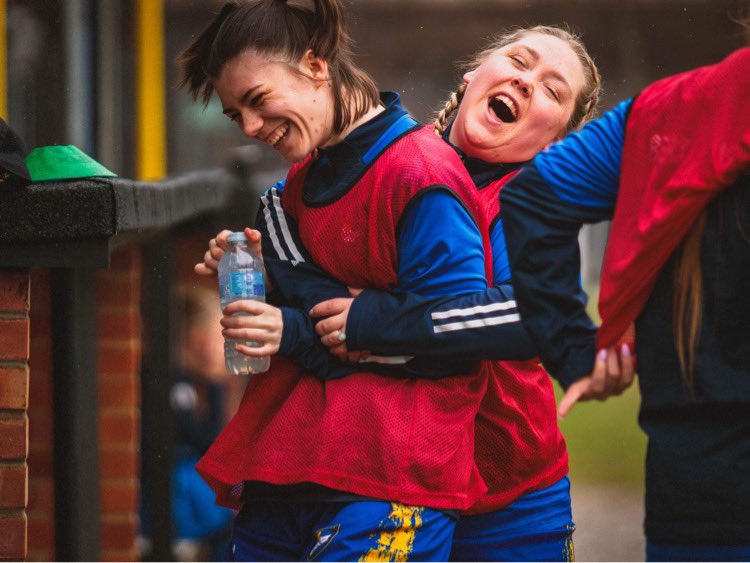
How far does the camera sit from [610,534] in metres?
7.79

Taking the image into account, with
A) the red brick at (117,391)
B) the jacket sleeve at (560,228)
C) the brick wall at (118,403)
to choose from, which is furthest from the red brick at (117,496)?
the jacket sleeve at (560,228)

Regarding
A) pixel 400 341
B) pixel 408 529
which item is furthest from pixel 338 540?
pixel 400 341

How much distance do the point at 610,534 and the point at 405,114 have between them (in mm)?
5867

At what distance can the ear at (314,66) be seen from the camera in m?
2.38

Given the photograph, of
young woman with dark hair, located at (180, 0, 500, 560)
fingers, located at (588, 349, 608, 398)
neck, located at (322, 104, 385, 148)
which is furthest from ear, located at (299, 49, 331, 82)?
fingers, located at (588, 349, 608, 398)

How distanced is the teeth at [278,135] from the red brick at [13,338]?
28.9 inches

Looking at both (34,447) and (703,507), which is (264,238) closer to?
(703,507)

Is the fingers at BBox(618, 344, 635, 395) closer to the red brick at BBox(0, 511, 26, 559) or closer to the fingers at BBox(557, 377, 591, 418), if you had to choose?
the fingers at BBox(557, 377, 591, 418)

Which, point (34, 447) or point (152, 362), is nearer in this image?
point (34, 447)

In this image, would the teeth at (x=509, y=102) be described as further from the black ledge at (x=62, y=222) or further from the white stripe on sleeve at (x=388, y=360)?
the black ledge at (x=62, y=222)

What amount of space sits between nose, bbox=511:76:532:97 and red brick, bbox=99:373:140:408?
91.8 inches

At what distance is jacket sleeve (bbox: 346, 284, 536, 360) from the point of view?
2244 millimetres

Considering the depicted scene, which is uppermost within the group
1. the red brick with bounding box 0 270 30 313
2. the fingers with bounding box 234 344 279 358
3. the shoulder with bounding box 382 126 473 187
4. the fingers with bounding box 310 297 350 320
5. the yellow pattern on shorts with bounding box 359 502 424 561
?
the shoulder with bounding box 382 126 473 187

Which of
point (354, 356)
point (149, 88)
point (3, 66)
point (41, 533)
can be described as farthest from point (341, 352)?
point (149, 88)
